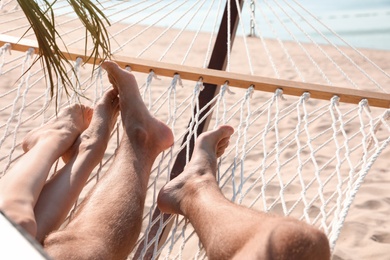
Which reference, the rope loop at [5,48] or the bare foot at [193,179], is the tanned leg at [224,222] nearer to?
the bare foot at [193,179]

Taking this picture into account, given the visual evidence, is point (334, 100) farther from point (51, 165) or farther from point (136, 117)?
point (51, 165)

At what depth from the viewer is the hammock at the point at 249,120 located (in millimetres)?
1460

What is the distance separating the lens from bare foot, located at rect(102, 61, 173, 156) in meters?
1.46

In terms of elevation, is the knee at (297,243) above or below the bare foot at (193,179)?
above

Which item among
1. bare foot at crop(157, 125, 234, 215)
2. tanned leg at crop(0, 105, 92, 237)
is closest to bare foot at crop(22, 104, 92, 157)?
tanned leg at crop(0, 105, 92, 237)

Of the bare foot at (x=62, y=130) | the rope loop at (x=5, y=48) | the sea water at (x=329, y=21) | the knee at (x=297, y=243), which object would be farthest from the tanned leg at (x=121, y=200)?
the sea water at (x=329, y=21)

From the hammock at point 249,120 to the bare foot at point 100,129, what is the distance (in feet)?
0.18

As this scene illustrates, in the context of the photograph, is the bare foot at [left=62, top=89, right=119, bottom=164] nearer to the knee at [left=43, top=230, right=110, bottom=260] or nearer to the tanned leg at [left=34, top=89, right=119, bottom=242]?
the tanned leg at [left=34, top=89, right=119, bottom=242]

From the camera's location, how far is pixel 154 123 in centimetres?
149

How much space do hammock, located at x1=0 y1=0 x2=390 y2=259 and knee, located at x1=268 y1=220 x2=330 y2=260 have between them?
0.56 ft

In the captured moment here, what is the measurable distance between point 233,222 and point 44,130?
582 mm

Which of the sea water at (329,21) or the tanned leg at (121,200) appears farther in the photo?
the sea water at (329,21)

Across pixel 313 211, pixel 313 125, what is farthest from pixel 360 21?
pixel 313 211

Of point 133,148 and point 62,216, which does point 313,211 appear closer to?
point 133,148
